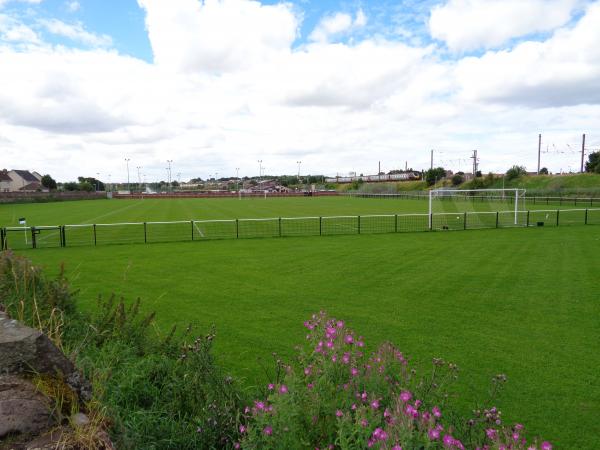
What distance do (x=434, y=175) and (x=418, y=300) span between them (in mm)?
88864

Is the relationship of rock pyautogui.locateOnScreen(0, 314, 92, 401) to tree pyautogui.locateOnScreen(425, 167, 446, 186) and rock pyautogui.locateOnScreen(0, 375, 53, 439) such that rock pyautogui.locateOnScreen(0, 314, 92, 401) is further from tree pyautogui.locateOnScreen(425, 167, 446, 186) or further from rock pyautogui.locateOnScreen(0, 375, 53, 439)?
tree pyautogui.locateOnScreen(425, 167, 446, 186)

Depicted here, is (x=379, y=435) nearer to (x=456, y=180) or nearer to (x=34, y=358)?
(x=34, y=358)

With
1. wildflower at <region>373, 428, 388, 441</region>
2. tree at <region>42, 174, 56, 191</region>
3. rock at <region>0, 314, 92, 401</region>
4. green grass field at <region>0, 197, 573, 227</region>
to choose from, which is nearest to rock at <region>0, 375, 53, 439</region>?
rock at <region>0, 314, 92, 401</region>

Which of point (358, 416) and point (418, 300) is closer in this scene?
point (358, 416)

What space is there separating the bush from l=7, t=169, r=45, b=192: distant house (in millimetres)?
137955

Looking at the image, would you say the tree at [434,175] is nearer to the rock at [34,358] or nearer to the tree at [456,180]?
the tree at [456,180]

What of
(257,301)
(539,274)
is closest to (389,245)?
(539,274)

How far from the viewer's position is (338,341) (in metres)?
3.77

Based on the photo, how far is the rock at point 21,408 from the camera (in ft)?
8.20

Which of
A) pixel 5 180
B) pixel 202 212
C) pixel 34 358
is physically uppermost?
pixel 5 180

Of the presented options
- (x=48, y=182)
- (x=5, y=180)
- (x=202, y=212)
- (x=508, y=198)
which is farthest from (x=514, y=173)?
(x=5, y=180)

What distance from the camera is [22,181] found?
417 feet

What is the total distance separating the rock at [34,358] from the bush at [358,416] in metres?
1.21

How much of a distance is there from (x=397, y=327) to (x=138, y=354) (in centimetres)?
438
